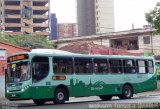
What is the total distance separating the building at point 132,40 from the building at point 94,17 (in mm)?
24870

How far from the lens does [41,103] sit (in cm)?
2380

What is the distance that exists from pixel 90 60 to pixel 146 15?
7.13 metres

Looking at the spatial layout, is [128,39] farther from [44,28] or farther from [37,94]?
[37,94]

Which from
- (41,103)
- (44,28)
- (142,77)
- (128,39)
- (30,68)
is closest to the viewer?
(30,68)

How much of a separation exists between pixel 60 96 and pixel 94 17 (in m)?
78.3

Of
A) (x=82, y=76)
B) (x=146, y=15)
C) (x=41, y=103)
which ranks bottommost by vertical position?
(x=41, y=103)

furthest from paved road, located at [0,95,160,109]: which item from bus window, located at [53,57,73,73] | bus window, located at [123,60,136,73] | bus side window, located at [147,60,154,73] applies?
bus side window, located at [147,60,154,73]

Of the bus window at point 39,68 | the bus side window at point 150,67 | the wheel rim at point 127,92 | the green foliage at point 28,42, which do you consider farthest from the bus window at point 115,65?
the green foliage at point 28,42

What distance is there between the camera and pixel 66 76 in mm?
23453

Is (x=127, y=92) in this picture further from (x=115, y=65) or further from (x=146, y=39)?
(x=146, y=39)

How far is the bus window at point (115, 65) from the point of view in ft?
88.2

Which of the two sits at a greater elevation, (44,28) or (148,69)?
(44,28)

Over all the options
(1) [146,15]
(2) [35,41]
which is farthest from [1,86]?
(2) [35,41]

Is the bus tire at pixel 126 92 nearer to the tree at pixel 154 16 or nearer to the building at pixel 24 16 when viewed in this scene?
the tree at pixel 154 16
